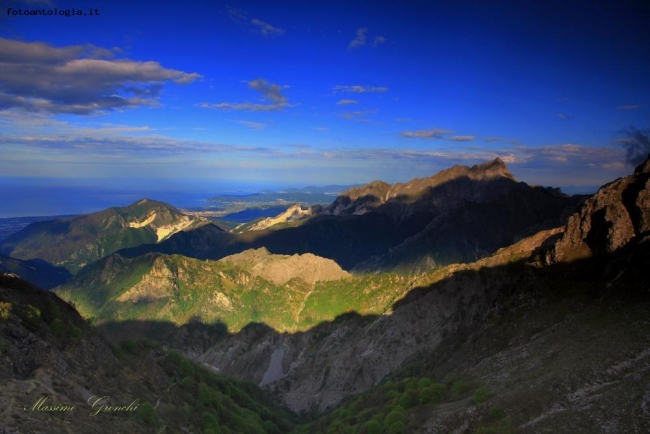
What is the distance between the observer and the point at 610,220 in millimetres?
69375

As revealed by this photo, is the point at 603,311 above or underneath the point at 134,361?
above

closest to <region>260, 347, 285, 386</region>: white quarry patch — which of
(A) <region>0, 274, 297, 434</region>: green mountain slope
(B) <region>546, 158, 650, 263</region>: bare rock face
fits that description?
(A) <region>0, 274, 297, 434</region>: green mountain slope

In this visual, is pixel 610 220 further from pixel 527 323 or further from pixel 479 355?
pixel 479 355

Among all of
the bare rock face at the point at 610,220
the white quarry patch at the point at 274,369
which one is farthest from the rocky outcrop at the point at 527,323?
the white quarry patch at the point at 274,369

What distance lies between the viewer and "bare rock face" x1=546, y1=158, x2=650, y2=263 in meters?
65.7

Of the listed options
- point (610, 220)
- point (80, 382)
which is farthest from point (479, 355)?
Result: point (80, 382)

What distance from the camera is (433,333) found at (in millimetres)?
111750

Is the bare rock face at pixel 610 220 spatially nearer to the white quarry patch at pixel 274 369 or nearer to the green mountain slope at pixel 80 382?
the green mountain slope at pixel 80 382

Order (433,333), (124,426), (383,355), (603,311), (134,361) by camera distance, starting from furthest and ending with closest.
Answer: (383,355) → (433,333) → (134,361) → (603,311) → (124,426)

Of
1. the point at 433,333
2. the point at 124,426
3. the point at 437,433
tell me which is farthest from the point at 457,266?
the point at 124,426

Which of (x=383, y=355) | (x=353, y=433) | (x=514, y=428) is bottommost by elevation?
(x=383, y=355)

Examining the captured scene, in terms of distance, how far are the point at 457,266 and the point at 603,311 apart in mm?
61762

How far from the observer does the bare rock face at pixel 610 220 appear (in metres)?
65.7

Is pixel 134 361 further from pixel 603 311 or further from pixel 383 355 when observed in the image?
pixel 383 355
